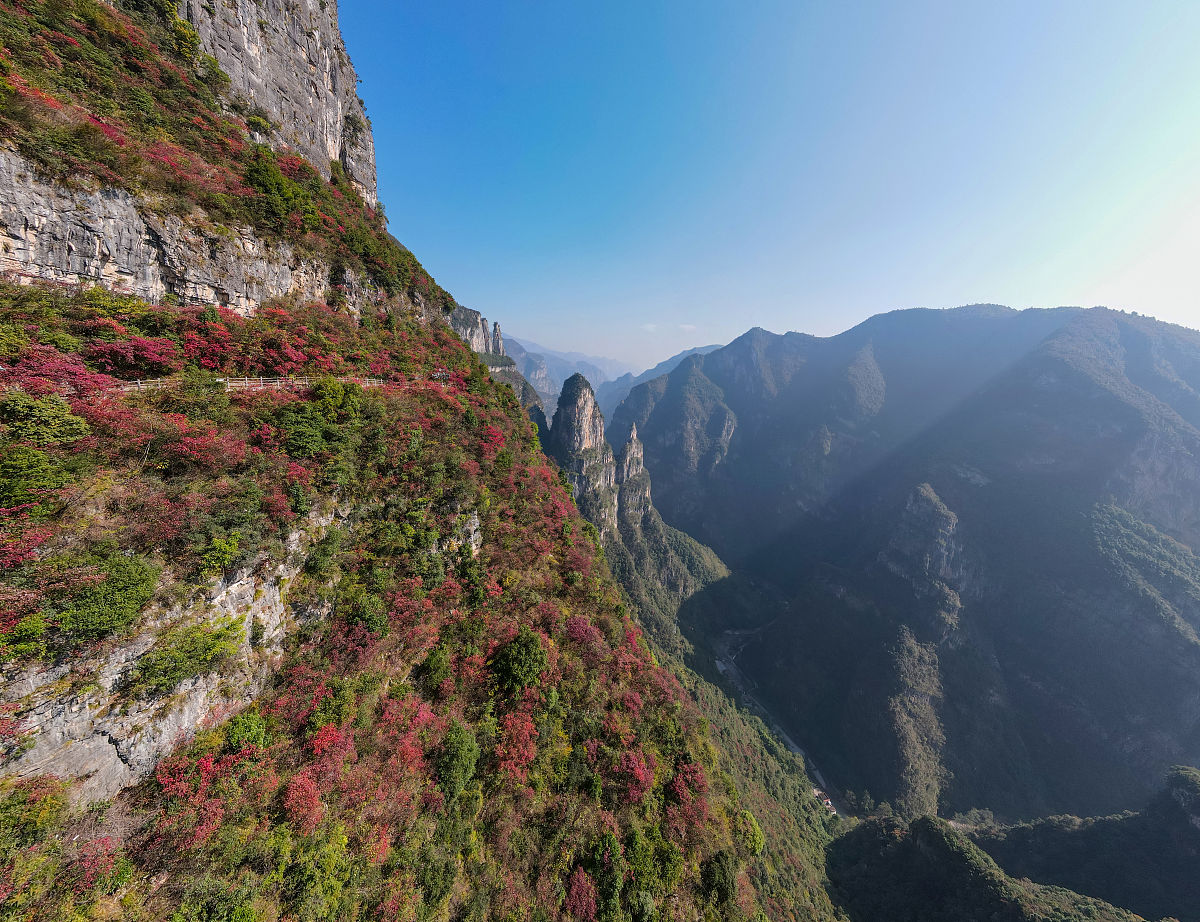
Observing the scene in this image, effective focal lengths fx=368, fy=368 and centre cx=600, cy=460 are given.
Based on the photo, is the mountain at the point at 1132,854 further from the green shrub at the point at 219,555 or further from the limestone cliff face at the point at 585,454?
the green shrub at the point at 219,555

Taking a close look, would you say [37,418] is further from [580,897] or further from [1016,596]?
[1016,596]

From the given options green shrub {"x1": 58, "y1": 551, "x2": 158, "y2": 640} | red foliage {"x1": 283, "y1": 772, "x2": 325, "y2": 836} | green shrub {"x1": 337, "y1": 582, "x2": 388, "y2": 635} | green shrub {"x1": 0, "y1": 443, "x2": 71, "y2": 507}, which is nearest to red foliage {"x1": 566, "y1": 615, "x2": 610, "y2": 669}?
green shrub {"x1": 337, "y1": 582, "x2": 388, "y2": 635}

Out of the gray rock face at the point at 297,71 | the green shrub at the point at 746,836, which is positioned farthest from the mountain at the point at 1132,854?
the gray rock face at the point at 297,71

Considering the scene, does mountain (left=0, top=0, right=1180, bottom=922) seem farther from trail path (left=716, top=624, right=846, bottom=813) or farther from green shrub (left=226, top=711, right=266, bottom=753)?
trail path (left=716, top=624, right=846, bottom=813)

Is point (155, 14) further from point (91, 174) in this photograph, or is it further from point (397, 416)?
point (397, 416)

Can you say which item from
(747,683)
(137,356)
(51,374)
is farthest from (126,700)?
(747,683)

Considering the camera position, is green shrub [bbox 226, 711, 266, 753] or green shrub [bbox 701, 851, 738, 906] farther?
green shrub [bbox 701, 851, 738, 906]

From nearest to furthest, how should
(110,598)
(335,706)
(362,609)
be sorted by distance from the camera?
(110,598) → (335,706) → (362,609)
